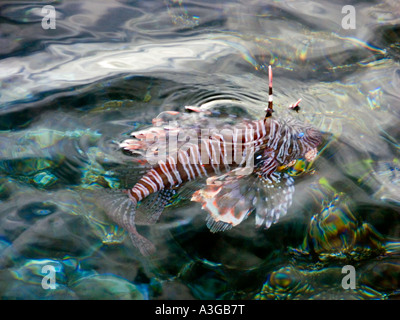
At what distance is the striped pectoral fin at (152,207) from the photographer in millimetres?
2324

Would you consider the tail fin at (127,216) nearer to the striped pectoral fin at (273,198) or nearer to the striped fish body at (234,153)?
the striped fish body at (234,153)

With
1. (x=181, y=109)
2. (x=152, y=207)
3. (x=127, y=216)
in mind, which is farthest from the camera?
(x=181, y=109)

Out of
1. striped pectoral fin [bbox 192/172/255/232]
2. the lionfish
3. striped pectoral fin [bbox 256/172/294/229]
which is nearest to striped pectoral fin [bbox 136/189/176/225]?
the lionfish

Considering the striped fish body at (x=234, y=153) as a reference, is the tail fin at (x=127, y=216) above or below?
below

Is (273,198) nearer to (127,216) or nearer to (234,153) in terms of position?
(234,153)

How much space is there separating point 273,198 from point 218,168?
1.35 ft

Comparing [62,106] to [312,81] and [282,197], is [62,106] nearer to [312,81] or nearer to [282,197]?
[282,197]

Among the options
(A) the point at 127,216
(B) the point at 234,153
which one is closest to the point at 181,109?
(B) the point at 234,153

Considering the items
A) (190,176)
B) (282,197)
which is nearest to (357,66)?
(282,197)

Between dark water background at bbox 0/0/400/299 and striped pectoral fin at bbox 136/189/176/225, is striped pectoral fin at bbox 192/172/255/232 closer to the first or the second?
dark water background at bbox 0/0/400/299

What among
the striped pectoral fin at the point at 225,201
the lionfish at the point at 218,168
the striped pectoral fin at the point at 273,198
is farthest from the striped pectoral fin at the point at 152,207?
the striped pectoral fin at the point at 273,198

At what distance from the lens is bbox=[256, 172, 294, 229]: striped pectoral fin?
2.34 metres

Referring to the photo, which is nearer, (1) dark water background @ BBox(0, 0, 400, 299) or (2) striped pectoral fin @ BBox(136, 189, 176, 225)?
(1) dark water background @ BBox(0, 0, 400, 299)

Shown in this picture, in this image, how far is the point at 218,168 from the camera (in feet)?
7.72
